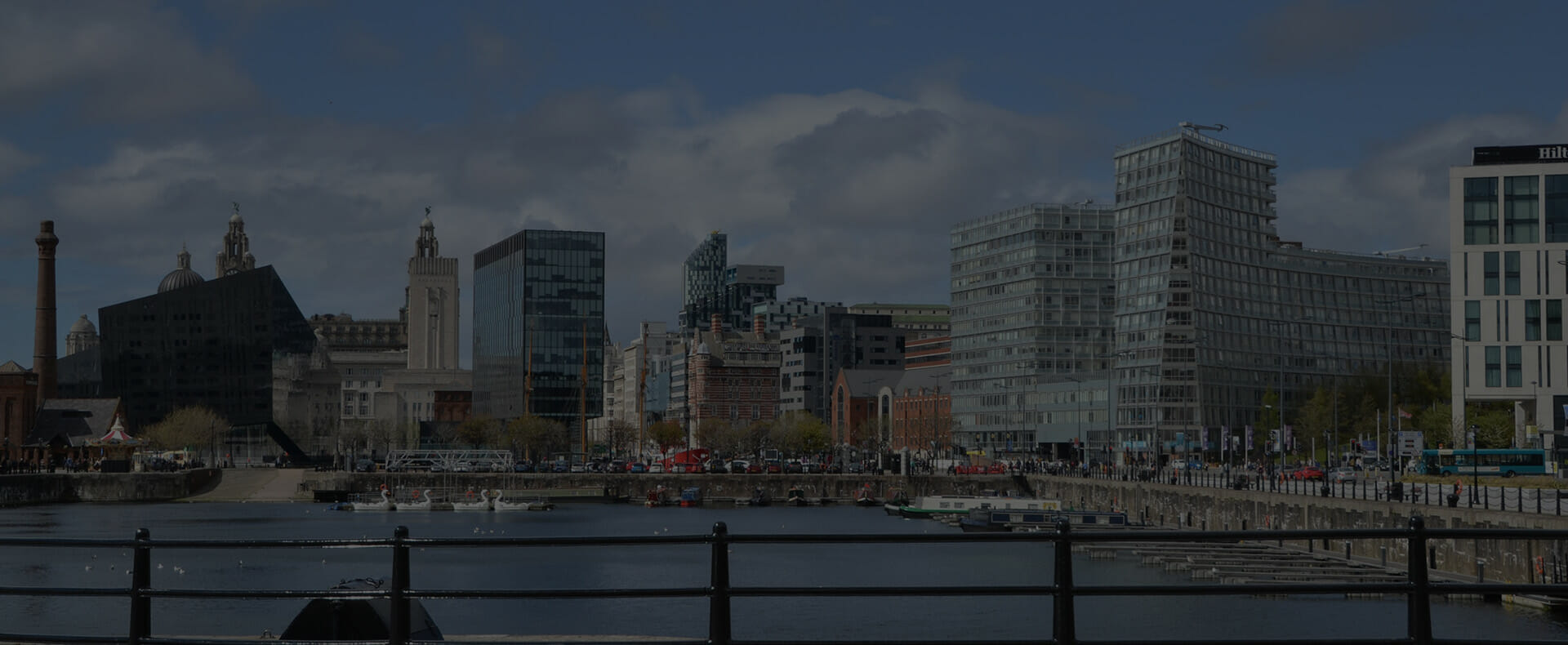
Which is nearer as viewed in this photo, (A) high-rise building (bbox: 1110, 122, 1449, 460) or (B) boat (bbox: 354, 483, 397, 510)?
(B) boat (bbox: 354, 483, 397, 510)

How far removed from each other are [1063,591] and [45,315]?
168 metres

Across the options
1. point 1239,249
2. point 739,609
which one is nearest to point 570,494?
point 1239,249

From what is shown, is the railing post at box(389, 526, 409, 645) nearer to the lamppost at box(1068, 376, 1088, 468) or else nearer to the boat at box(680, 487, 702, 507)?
the boat at box(680, 487, 702, 507)

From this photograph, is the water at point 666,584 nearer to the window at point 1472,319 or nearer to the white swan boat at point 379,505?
the white swan boat at point 379,505

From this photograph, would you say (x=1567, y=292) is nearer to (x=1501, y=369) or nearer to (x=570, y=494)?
(x=1501, y=369)

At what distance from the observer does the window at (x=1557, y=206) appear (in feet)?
368

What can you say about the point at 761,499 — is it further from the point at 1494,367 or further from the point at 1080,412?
the point at 1494,367

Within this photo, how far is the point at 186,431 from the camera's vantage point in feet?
595

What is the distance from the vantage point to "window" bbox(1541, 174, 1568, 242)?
112 m

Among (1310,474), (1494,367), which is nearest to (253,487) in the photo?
(1310,474)

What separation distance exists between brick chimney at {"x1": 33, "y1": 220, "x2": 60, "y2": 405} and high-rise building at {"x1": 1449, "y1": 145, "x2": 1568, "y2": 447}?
424ft

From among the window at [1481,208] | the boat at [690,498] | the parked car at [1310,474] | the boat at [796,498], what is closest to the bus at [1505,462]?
the parked car at [1310,474]

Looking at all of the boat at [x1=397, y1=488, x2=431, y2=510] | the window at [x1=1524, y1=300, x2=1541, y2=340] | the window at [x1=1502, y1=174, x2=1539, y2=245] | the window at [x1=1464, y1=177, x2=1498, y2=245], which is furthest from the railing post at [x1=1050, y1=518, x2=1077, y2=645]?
the boat at [x1=397, y1=488, x2=431, y2=510]

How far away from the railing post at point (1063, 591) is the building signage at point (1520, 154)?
115599mm
